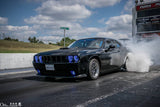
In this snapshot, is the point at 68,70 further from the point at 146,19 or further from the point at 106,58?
the point at 146,19

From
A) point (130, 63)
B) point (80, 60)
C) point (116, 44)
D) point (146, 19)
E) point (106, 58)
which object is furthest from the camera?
point (146, 19)

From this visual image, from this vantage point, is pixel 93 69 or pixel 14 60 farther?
pixel 14 60

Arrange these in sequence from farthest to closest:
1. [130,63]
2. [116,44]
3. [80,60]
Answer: [130,63], [116,44], [80,60]

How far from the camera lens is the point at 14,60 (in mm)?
10266

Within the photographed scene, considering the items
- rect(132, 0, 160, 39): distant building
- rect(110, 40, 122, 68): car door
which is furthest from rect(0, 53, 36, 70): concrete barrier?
rect(132, 0, 160, 39): distant building

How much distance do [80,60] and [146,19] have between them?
367 inches

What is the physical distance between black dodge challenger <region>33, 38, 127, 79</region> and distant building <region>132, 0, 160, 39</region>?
22.6ft

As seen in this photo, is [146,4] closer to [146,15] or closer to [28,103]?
Result: [146,15]

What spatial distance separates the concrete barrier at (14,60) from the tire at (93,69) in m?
6.70

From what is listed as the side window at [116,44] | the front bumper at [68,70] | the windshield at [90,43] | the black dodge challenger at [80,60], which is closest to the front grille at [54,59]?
the black dodge challenger at [80,60]

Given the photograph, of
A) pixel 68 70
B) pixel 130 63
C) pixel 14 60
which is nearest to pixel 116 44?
pixel 130 63

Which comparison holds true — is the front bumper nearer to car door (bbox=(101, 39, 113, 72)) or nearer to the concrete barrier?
car door (bbox=(101, 39, 113, 72))

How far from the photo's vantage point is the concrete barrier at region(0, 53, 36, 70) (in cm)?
969

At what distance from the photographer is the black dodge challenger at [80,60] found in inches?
178
